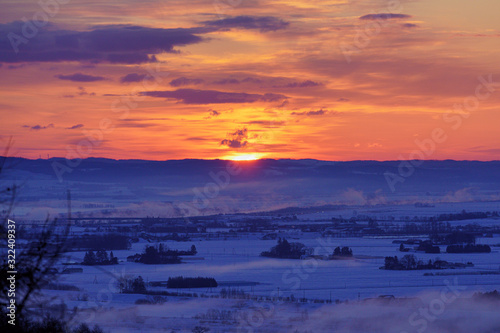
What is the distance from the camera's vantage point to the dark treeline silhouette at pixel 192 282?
26.5 metres

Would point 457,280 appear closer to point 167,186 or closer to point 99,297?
point 99,297

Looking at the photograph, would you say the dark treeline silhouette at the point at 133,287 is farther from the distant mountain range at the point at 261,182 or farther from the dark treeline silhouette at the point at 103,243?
the distant mountain range at the point at 261,182

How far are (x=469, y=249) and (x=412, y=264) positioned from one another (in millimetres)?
10115

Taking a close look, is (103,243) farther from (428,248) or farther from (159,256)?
(428,248)

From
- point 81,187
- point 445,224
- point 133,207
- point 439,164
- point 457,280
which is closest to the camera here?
point 457,280

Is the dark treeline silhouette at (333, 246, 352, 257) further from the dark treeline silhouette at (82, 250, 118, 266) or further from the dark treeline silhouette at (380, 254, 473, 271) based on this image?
the dark treeline silhouette at (82, 250, 118, 266)

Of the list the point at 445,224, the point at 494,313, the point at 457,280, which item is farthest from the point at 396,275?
the point at 445,224

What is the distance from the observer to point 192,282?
27.0m

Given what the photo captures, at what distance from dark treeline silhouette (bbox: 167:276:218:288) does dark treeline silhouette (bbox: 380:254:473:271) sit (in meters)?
8.71

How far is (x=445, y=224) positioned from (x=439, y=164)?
7131 cm

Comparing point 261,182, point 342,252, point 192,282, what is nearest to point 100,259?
point 192,282

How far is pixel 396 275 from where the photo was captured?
1163 inches

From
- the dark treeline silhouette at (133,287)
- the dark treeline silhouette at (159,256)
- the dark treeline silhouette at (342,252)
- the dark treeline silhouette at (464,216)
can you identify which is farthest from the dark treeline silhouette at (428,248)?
the dark treeline silhouette at (464,216)

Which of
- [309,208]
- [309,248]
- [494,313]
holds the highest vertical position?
[309,208]
